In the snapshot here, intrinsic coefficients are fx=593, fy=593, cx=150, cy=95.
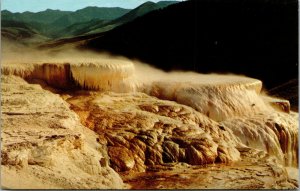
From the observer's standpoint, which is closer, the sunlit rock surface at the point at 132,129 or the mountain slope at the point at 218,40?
the sunlit rock surface at the point at 132,129

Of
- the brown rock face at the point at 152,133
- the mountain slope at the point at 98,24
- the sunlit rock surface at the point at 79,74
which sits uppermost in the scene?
the mountain slope at the point at 98,24

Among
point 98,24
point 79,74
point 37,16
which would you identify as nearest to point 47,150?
point 79,74

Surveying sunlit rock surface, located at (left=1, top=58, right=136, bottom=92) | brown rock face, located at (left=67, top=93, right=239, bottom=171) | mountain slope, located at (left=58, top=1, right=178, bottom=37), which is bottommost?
brown rock face, located at (left=67, top=93, right=239, bottom=171)

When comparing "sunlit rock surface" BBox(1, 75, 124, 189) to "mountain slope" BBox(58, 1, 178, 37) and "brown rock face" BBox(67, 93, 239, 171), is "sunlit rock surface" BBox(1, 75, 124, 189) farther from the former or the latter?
"mountain slope" BBox(58, 1, 178, 37)

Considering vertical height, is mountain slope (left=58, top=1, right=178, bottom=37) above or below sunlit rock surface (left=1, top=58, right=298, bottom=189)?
above

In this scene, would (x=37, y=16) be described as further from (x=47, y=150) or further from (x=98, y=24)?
(x=98, y=24)

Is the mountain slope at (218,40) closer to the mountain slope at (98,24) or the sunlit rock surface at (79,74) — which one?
the mountain slope at (98,24)

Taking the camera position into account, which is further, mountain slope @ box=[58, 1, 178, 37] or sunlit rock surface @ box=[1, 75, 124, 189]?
mountain slope @ box=[58, 1, 178, 37]

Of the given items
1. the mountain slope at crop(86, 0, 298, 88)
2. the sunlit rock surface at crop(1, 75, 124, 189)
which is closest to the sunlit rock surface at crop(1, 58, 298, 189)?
the sunlit rock surface at crop(1, 75, 124, 189)

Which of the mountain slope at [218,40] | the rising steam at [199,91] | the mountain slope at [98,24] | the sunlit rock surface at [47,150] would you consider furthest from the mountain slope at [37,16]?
the mountain slope at [218,40]
